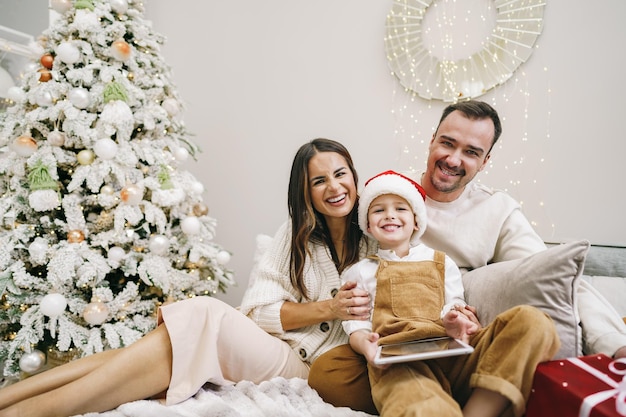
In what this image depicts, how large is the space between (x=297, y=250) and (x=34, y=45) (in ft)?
5.34

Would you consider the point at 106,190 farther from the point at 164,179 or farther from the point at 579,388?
the point at 579,388

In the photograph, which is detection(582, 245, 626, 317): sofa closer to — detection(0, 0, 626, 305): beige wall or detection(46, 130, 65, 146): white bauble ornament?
detection(0, 0, 626, 305): beige wall

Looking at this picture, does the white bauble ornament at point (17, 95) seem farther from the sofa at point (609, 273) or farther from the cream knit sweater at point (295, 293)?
the sofa at point (609, 273)

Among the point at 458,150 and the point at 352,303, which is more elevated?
the point at 458,150

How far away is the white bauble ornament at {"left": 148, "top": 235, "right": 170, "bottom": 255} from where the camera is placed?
1.96 m

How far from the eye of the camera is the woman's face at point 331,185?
152cm

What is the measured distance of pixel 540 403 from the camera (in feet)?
3.06

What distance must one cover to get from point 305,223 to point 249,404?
660mm

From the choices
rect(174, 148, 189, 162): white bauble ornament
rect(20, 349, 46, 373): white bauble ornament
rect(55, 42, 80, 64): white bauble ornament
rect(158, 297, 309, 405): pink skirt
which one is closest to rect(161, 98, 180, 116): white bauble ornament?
rect(174, 148, 189, 162): white bauble ornament

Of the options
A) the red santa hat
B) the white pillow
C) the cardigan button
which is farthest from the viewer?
the cardigan button

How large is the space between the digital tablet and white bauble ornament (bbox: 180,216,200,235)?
1.27m

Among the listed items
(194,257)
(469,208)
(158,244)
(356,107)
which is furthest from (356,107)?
(158,244)

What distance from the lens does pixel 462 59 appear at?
2.38m

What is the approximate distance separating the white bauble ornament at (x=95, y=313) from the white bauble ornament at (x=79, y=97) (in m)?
0.90
